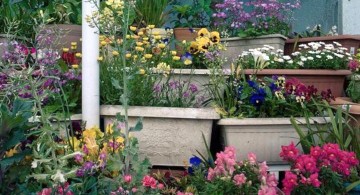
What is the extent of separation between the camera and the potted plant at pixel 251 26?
445 centimetres

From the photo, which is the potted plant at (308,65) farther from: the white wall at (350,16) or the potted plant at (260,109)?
the white wall at (350,16)

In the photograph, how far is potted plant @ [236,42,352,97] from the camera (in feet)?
12.9

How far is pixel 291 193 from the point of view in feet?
9.31

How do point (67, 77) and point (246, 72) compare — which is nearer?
point (67, 77)

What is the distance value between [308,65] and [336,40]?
2.31ft

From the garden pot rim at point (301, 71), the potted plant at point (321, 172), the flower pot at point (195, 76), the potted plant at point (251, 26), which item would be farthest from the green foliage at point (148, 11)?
the potted plant at point (321, 172)

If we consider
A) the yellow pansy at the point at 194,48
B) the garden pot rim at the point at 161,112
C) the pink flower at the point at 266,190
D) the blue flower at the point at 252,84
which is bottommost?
the pink flower at the point at 266,190

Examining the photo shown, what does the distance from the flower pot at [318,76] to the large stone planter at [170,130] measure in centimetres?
75

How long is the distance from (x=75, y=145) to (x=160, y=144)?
0.57 metres

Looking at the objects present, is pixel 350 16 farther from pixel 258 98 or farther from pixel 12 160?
pixel 12 160

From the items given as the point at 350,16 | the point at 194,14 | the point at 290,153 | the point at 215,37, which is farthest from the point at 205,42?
the point at 350,16

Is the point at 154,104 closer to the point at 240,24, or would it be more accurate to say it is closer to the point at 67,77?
the point at 67,77

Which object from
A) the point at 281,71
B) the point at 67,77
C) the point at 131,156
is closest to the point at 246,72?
the point at 281,71

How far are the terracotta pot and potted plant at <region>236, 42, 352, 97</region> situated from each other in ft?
1.31
